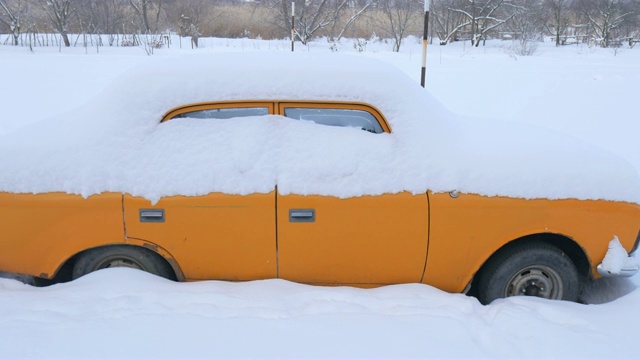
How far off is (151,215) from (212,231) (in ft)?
1.27

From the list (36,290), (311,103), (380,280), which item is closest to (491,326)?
(380,280)

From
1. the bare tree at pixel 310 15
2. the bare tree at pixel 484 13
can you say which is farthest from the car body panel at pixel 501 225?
the bare tree at pixel 484 13

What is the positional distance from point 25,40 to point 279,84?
24.0 m

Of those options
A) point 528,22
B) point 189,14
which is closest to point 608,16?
point 528,22

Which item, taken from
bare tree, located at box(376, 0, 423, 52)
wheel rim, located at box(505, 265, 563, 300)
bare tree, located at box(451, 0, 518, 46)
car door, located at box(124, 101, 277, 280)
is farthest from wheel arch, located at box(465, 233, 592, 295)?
bare tree, located at box(451, 0, 518, 46)

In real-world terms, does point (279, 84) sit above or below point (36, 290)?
above

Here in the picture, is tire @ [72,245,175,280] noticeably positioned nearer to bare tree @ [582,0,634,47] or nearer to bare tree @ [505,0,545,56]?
bare tree @ [505,0,545,56]

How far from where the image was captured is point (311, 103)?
3.22 metres

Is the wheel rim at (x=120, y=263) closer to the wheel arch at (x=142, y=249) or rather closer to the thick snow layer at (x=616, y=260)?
the wheel arch at (x=142, y=249)

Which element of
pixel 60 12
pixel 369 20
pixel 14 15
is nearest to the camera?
pixel 14 15

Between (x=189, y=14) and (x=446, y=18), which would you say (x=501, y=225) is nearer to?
(x=446, y=18)

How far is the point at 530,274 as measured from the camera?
124 inches

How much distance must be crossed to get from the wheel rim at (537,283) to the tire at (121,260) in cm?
228

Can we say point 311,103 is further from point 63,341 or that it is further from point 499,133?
point 63,341
